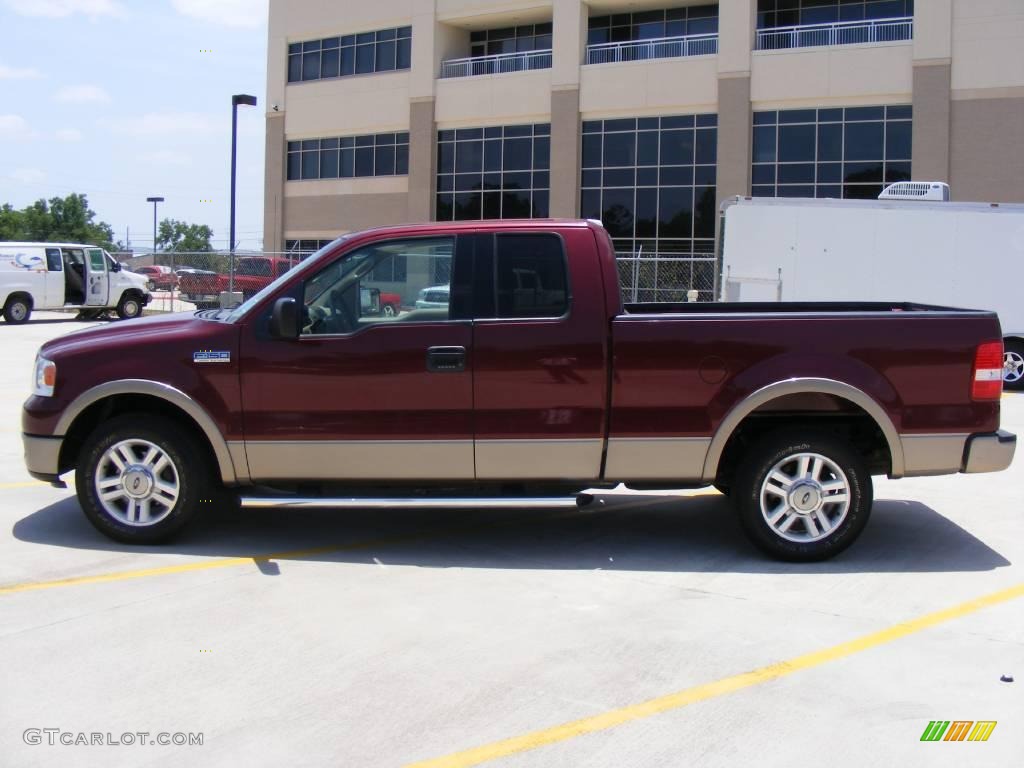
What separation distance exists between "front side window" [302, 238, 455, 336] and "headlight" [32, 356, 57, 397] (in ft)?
5.39

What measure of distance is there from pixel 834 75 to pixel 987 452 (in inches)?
1066

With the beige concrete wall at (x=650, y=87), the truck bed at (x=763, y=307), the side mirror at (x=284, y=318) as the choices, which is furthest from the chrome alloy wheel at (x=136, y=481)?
the beige concrete wall at (x=650, y=87)

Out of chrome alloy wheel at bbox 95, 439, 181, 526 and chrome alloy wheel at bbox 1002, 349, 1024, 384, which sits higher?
chrome alloy wheel at bbox 1002, 349, 1024, 384

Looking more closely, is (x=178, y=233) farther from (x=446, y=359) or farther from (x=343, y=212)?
(x=446, y=359)

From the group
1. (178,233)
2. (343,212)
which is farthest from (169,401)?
(178,233)

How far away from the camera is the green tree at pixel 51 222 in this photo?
265ft

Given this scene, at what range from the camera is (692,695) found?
14.7 feet

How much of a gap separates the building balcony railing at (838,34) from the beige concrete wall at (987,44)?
1500mm

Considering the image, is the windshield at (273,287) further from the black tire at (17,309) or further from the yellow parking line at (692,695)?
the black tire at (17,309)

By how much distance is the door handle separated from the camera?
6.35m

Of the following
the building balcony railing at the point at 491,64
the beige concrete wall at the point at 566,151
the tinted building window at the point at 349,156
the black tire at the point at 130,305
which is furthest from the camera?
the tinted building window at the point at 349,156

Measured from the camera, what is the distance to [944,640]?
17.0 feet

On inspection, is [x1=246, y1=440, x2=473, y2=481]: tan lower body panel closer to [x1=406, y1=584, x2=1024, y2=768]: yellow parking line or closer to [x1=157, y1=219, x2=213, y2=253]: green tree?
[x1=406, y1=584, x2=1024, y2=768]: yellow parking line

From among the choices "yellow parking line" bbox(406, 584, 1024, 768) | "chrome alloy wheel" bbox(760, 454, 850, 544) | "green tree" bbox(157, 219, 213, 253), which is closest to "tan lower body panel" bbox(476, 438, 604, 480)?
"chrome alloy wheel" bbox(760, 454, 850, 544)
